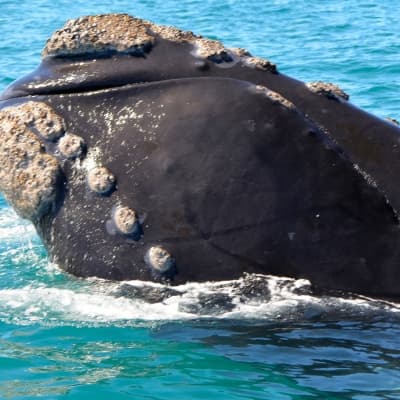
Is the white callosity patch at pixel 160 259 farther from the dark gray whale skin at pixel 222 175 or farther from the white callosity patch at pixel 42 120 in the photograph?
the white callosity patch at pixel 42 120

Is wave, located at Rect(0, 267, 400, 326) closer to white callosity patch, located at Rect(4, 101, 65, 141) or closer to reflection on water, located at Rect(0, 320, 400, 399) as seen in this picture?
reflection on water, located at Rect(0, 320, 400, 399)

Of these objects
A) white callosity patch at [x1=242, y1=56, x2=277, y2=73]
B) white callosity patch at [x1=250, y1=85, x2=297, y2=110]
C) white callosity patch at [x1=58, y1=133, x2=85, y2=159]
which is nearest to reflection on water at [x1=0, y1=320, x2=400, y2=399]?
white callosity patch at [x1=58, y1=133, x2=85, y2=159]

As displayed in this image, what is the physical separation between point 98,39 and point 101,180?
94cm

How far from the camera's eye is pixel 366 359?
591 centimetres

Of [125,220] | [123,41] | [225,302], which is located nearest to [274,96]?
[123,41]

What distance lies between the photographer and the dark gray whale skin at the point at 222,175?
5.76 m

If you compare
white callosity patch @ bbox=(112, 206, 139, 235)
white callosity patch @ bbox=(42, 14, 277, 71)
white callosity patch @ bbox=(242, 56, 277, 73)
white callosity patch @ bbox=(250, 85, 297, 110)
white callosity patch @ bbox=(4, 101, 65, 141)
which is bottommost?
white callosity patch @ bbox=(112, 206, 139, 235)

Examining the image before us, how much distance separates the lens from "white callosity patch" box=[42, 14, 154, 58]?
244 inches

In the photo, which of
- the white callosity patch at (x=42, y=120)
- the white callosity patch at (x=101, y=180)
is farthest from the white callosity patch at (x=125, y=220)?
the white callosity patch at (x=42, y=120)

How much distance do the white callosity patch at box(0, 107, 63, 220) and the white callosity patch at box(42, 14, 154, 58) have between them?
0.41 meters

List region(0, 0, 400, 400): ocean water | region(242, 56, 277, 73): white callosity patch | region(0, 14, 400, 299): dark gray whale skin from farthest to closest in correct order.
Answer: region(242, 56, 277, 73): white callosity patch, region(0, 0, 400, 400): ocean water, region(0, 14, 400, 299): dark gray whale skin

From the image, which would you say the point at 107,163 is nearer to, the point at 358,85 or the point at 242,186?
the point at 242,186

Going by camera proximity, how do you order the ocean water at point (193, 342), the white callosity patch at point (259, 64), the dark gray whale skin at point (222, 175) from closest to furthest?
the dark gray whale skin at point (222, 175), the ocean water at point (193, 342), the white callosity patch at point (259, 64)

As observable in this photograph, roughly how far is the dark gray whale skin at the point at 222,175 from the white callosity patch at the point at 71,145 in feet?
0.13
